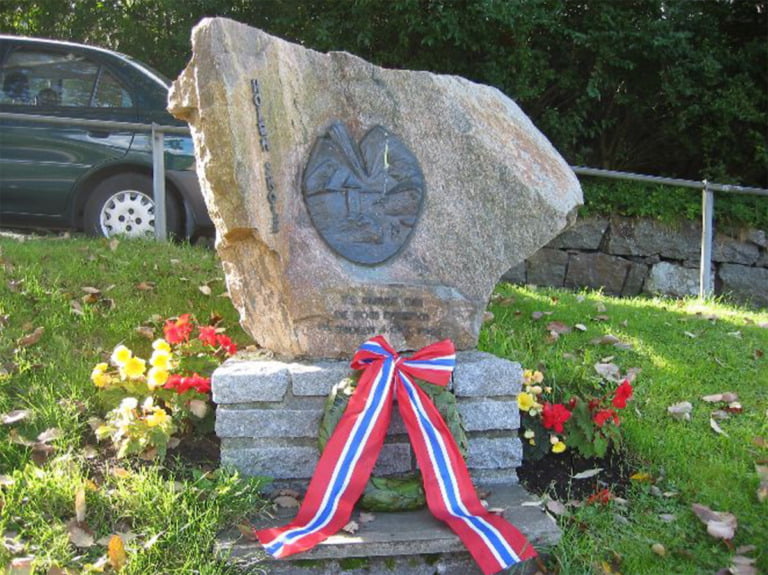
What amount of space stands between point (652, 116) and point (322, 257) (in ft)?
22.2

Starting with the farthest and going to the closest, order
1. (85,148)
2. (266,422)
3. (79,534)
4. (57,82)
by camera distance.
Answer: (57,82) < (85,148) < (266,422) < (79,534)

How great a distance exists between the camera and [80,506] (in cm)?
270

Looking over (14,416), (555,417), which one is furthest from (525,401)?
(14,416)

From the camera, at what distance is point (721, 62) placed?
27.6 ft

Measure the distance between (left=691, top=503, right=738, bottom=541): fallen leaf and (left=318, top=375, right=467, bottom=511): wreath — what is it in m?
0.99

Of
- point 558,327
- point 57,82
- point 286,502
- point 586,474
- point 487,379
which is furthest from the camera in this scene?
point 57,82

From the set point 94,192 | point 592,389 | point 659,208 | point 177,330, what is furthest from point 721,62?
point 177,330

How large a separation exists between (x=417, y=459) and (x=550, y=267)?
558 cm

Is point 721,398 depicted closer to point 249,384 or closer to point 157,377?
point 249,384

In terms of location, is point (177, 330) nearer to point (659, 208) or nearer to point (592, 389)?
point (592, 389)

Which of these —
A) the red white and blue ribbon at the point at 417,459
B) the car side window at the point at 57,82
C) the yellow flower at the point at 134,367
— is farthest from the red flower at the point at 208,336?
the car side window at the point at 57,82

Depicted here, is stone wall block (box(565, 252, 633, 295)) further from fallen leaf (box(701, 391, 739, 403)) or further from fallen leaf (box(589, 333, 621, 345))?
fallen leaf (box(701, 391, 739, 403))

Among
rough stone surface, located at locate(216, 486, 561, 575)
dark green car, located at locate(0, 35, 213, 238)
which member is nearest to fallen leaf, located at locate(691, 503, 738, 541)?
rough stone surface, located at locate(216, 486, 561, 575)

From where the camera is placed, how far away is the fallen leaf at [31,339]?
12.7ft
